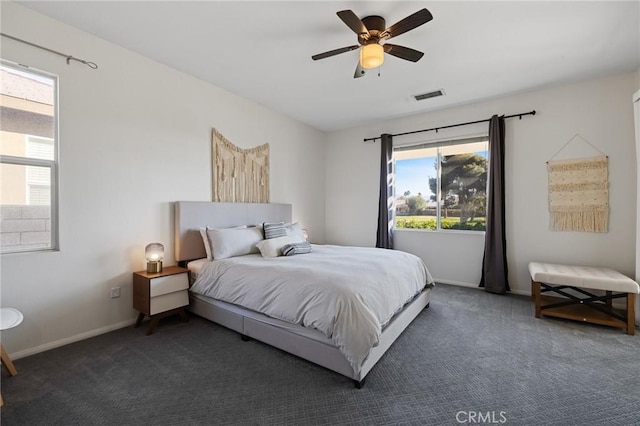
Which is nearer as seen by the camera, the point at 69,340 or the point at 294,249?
the point at 69,340

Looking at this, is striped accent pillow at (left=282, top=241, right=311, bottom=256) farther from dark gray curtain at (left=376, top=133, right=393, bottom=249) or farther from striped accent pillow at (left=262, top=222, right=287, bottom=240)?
dark gray curtain at (left=376, top=133, right=393, bottom=249)

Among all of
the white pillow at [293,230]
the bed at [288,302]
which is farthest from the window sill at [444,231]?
the white pillow at [293,230]

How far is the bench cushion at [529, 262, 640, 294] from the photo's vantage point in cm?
267

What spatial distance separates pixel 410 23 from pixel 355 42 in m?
0.80

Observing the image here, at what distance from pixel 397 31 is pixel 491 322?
9.87 ft

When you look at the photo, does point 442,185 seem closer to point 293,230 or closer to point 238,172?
point 293,230

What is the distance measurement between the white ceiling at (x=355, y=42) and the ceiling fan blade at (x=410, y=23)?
204 millimetres

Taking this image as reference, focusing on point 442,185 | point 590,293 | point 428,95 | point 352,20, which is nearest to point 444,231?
point 442,185

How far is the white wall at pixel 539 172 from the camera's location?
3344 millimetres

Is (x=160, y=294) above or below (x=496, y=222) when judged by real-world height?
below

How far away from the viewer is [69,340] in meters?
2.49

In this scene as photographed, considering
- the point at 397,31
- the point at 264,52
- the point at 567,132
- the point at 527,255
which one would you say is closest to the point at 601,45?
the point at 567,132

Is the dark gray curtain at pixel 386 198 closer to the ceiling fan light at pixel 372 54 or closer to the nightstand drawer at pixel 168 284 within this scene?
the ceiling fan light at pixel 372 54

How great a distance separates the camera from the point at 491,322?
9.75 ft
